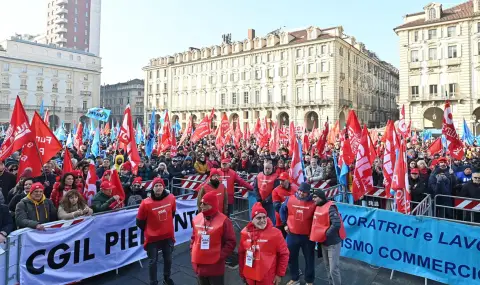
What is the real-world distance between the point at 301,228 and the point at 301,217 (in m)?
0.17

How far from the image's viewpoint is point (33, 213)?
524 cm

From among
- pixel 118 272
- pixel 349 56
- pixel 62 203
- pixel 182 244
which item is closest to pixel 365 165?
pixel 182 244

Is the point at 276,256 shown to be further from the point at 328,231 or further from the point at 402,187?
the point at 402,187

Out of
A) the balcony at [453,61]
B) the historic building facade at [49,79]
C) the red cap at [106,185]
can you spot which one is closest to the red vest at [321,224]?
the red cap at [106,185]

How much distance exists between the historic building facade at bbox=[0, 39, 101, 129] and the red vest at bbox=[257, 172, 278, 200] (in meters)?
63.9

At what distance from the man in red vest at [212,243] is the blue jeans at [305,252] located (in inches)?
60.7

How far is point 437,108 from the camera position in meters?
41.2

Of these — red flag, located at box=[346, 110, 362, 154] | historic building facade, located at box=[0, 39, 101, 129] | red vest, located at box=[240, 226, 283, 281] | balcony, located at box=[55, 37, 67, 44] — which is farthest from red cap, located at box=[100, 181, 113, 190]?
balcony, located at box=[55, 37, 67, 44]

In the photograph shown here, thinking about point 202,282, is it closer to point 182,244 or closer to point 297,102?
point 182,244

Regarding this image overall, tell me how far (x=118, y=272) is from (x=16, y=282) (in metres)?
1.70

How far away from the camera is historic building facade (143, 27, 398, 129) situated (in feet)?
171

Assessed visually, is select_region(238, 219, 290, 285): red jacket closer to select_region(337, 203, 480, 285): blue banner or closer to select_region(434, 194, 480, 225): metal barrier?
select_region(337, 203, 480, 285): blue banner

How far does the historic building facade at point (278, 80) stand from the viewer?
171 ft

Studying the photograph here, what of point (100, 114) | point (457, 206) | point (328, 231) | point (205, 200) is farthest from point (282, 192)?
point (100, 114)
